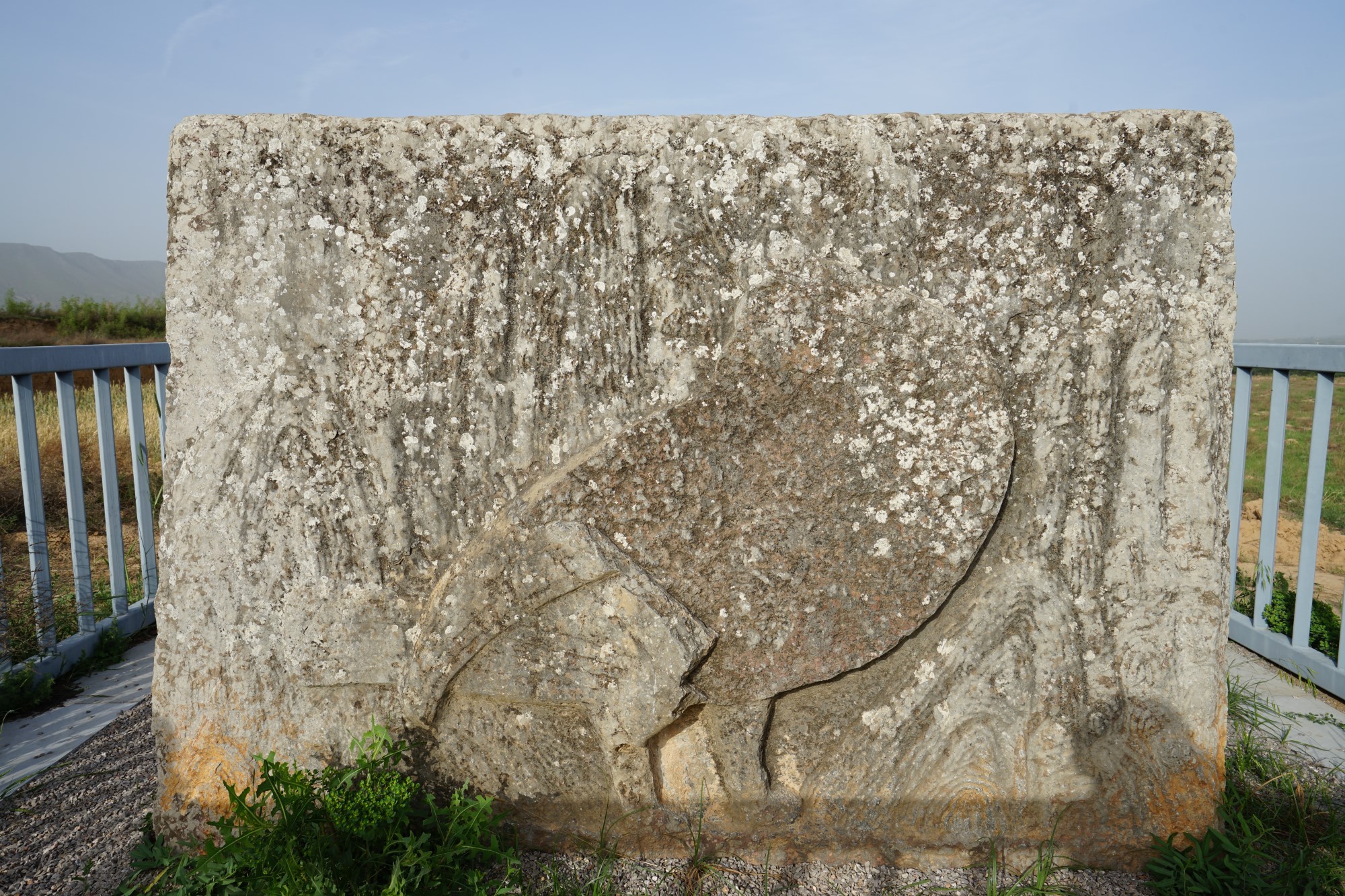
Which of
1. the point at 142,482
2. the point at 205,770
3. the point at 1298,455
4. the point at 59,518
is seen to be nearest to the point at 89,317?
the point at 59,518

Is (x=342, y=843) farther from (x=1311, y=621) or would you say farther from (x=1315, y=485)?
(x=1311, y=621)

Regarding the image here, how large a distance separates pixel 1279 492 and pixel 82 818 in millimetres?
3743

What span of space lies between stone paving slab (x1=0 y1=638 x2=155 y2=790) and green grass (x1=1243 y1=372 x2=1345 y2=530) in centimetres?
519

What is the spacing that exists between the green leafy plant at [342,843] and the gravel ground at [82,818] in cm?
14

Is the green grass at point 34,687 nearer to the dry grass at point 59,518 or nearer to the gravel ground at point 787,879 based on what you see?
the dry grass at point 59,518

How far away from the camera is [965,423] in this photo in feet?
5.44

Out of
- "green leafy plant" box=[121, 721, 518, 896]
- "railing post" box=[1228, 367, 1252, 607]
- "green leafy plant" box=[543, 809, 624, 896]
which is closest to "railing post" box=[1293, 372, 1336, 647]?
"railing post" box=[1228, 367, 1252, 607]

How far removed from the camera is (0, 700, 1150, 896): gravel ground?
1.73 metres

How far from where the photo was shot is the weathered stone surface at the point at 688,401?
5.44ft

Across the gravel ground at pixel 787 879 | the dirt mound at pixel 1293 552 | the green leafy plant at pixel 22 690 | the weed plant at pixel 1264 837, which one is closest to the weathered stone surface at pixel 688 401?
the gravel ground at pixel 787 879

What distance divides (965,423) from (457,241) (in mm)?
1161

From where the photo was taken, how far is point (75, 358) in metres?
2.72

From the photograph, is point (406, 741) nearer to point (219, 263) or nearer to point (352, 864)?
point (352, 864)

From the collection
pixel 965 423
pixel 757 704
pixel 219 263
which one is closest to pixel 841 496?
pixel 965 423
